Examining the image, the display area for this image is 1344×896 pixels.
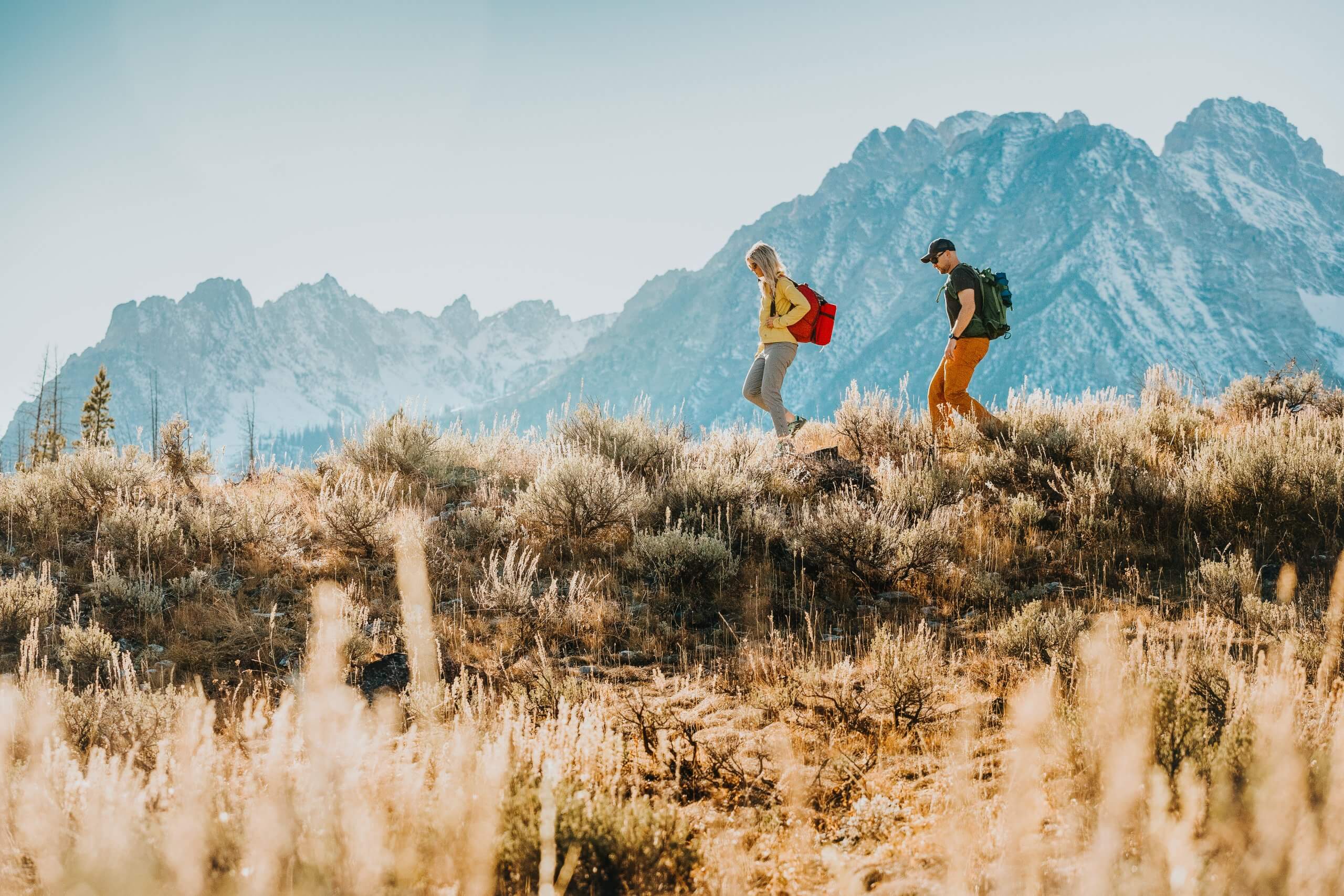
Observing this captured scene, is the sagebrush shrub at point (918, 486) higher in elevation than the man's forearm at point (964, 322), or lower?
lower

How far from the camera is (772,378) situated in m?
8.34

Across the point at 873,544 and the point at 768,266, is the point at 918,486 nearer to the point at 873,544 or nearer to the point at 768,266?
the point at 873,544

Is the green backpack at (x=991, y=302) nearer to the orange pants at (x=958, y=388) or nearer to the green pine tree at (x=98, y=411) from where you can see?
the orange pants at (x=958, y=388)

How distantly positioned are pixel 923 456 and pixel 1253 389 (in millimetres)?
6585

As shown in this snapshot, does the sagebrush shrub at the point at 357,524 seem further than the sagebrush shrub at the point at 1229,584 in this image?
Yes

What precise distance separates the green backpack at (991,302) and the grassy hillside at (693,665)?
978mm

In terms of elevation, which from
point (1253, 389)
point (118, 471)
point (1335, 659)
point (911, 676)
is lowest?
point (911, 676)

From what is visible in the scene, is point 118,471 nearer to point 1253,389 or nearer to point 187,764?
point 187,764

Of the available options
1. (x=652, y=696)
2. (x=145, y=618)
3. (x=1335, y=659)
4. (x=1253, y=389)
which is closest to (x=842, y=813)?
(x=652, y=696)

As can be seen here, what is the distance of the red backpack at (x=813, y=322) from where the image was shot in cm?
823

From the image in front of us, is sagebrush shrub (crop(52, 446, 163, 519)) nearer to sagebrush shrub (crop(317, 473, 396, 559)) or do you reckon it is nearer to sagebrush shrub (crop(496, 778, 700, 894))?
sagebrush shrub (crop(317, 473, 396, 559))

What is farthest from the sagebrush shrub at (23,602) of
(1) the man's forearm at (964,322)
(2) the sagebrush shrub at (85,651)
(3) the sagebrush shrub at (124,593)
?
(1) the man's forearm at (964,322)

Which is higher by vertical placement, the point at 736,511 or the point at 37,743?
the point at 736,511

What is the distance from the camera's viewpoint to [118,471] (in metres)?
6.99
